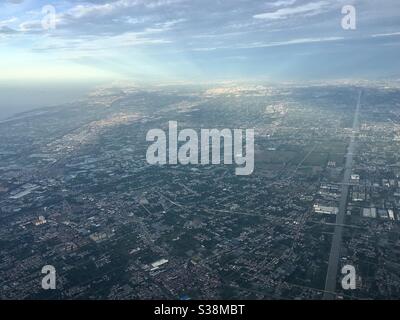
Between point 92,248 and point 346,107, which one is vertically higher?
point 346,107

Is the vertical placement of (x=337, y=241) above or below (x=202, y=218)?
below

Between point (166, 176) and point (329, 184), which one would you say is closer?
point (329, 184)

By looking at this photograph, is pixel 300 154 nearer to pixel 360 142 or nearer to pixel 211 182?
pixel 360 142

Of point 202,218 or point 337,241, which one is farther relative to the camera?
point 202,218

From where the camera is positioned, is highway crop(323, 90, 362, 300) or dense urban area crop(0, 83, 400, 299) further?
dense urban area crop(0, 83, 400, 299)

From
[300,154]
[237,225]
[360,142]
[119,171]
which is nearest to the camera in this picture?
[237,225]

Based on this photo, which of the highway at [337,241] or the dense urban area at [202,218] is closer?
the highway at [337,241]

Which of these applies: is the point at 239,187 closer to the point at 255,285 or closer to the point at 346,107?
the point at 255,285
